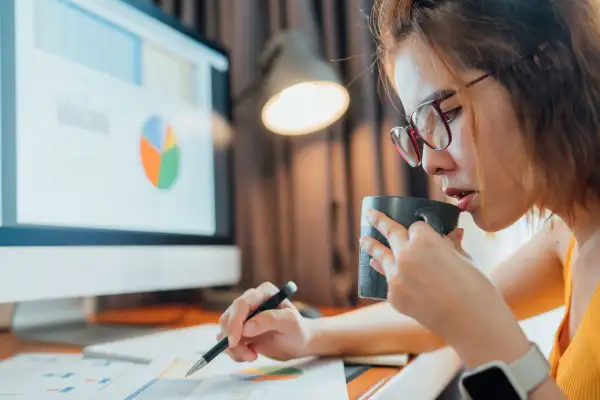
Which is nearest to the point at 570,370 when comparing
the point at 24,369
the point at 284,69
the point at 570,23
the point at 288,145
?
the point at 570,23

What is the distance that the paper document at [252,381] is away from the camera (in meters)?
0.47

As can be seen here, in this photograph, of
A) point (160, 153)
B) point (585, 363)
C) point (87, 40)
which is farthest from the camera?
point (160, 153)

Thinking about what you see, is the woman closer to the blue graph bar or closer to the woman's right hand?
the woman's right hand

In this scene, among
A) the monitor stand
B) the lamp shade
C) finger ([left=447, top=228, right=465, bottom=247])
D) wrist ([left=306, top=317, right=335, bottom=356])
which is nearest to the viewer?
finger ([left=447, top=228, right=465, bottom=247])

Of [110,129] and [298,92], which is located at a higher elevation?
[298,92]

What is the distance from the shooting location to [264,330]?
1.95ft

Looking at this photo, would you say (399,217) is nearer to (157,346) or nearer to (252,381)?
(252,381)

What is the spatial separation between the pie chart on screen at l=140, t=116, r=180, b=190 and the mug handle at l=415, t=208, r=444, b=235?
0.46 metres

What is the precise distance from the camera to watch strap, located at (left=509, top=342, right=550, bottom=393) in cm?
42

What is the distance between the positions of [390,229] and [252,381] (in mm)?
192

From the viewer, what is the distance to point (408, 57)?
577mm

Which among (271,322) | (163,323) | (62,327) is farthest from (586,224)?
(62,327)

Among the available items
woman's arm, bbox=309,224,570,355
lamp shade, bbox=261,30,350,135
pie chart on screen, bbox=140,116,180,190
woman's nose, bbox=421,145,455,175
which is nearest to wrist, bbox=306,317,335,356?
woman's arm, bbox=309,224,570,355

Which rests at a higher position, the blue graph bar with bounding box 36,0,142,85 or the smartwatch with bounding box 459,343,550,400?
the blue graph bar with bounding box 36,0,142,85
